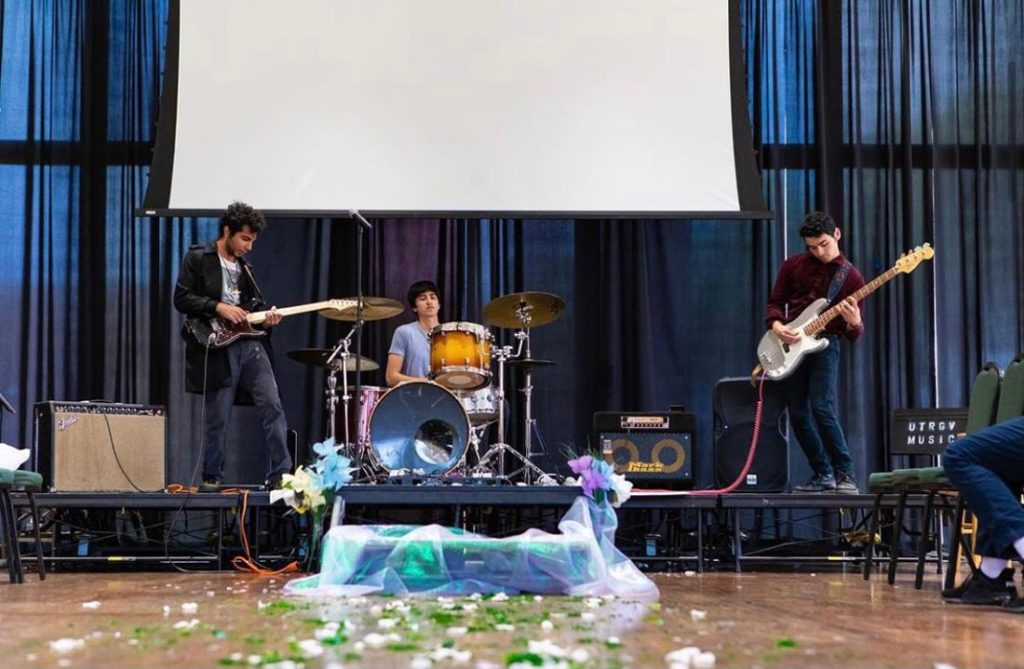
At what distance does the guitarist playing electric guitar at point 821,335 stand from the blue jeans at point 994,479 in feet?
7.44

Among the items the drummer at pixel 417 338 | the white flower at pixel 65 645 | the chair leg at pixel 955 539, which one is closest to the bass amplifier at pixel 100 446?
the drummer at pixel 417 338

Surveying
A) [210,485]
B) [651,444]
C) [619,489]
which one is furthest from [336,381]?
[619,489]

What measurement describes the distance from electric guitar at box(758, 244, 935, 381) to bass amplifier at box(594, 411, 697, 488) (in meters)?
0.52

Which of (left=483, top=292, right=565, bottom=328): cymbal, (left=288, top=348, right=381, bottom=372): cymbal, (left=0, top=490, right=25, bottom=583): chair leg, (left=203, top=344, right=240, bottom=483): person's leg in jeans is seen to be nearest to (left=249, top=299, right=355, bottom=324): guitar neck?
(left=203, top=344, right=240, bottom=483): person's leg in jeans

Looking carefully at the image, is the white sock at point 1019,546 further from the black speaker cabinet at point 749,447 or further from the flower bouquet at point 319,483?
the black speaker cabinet at point 749,447

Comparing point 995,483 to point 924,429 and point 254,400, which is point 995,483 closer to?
point 924,429

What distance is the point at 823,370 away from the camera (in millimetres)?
6238

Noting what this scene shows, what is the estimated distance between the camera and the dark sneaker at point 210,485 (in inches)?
243

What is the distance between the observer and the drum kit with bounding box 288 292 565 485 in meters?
5.87

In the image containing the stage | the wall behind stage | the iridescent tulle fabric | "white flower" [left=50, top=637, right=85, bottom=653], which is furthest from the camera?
the wall behind stage

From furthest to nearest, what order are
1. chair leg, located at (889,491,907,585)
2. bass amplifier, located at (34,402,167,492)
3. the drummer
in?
the drummer → bass amplifier, located at (34,402,167,492) → chair leg, located at (889,491,907,585)

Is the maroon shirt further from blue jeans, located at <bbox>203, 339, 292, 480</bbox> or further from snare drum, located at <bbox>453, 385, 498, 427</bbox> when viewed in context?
blue jeans, located at <bbox>203, 339, 292, 480</bbox>

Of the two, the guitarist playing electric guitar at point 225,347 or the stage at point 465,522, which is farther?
the guitarist playing electric guitar at point 225,347

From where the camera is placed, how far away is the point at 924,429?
21.6 ft
